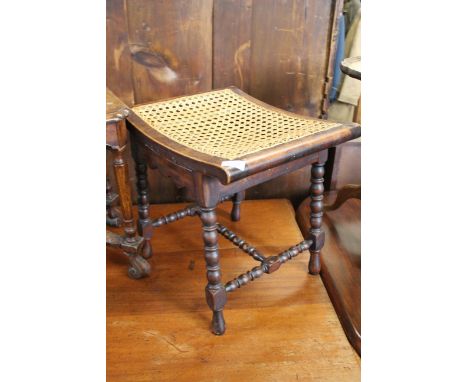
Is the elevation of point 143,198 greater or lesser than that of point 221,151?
lesser

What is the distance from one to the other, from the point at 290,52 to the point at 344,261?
2.16 feet

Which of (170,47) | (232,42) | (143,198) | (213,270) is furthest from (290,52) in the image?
(213,270)

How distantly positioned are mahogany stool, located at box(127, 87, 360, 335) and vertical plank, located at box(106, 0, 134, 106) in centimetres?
28

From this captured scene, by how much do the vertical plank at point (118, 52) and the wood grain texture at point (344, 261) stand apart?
70cm

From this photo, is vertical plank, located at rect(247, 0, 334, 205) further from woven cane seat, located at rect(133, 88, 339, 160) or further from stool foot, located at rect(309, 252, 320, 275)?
stool foot, located at rect(309, 252, 320, 275)

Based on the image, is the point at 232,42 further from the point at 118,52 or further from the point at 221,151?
the point at 221,151

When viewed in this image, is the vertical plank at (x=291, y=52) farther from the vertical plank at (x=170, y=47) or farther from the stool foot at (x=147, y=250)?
the stool foot at (x=147, y=250)

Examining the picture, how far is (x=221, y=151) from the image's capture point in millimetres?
954

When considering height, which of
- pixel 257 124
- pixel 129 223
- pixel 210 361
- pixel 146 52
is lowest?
pixel 210 361

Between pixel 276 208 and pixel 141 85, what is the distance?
1.98 ft

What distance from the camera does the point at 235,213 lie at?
154 centimetres

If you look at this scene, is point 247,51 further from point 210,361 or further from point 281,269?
point 210,361

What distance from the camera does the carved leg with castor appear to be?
1100 millimetres
